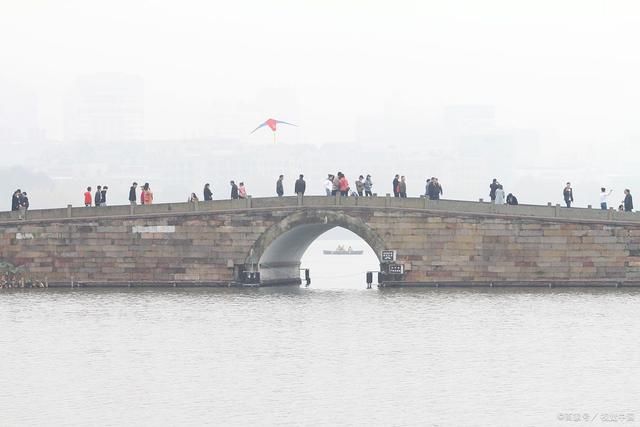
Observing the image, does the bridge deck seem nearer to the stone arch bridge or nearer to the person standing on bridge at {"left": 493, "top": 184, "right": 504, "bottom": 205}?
the stone arch bridge

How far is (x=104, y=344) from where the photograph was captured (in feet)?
133

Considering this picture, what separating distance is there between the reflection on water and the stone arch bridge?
1750 mm

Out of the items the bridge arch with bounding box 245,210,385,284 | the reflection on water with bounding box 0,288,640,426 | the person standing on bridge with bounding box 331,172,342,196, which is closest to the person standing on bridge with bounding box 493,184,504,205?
the reflection on water with bounding box 0,288,640,426

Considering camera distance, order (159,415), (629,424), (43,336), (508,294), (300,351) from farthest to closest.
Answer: (508,294), (43,336), (300,351), (159,415), (629,424)

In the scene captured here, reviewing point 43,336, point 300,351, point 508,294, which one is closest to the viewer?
point 300,351

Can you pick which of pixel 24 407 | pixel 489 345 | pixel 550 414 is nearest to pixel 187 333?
pixel 489 345

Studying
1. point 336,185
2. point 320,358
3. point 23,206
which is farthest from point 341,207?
point 320,358

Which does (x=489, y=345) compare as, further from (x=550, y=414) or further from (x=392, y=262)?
(x=392, y=262)

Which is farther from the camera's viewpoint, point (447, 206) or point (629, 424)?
point (447, 206)

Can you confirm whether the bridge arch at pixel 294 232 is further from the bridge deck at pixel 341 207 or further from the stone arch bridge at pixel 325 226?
the bridge deck at pixel 341 207

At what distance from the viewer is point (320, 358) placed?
122ft

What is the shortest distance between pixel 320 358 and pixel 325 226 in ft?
76.2

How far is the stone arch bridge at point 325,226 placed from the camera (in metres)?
55.3

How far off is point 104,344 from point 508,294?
59.3ft
